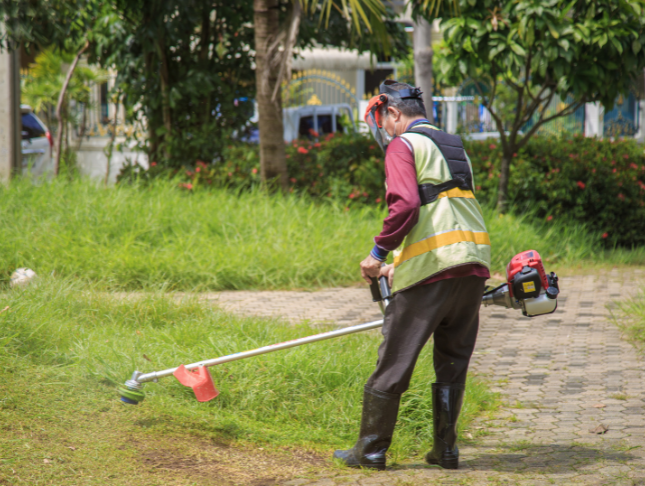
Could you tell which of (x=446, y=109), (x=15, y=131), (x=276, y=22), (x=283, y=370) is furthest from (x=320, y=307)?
(x=446, y=109)

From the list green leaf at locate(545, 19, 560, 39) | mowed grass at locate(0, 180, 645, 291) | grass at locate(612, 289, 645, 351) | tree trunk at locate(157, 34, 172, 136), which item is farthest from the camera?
tree trunk at locate(157, 34, 172, 136)

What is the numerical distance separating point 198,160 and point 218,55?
1.81 meters

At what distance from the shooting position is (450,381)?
3258mm

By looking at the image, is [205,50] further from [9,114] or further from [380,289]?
[380,289]

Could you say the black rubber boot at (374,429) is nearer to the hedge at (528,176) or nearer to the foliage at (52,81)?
the hedge at (528,176)

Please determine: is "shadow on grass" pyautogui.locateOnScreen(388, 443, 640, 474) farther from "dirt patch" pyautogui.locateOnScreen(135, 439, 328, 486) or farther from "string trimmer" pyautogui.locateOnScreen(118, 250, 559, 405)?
"string trimmer" pyautogui.locateOnScreen(118, 250, 559, 405)

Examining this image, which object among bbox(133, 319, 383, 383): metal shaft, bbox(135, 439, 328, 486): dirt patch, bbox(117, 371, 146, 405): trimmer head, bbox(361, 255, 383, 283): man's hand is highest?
bbox(361, 255, 383, 283): man's hand

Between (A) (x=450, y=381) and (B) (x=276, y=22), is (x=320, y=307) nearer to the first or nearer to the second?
(A) (x=450, y=381)

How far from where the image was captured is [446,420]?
10.6ft

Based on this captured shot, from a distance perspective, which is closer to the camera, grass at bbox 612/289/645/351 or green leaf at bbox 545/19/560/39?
grass at bbox 612/289/645/351

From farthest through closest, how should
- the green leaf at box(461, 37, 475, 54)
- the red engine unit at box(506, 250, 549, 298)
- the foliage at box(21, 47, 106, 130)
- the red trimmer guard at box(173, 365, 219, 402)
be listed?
the foliage at box(21, 47, 106, 130) → the green leaf at box(461, 37, 475, 54) → the red trimmer guard at box(173, 365, 219, 402) → the red engine unit at box(506, 250, 549, 298)

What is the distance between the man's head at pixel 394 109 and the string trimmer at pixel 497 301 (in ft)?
2.35

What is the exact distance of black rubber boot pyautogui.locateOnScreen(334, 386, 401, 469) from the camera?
3.12 metres

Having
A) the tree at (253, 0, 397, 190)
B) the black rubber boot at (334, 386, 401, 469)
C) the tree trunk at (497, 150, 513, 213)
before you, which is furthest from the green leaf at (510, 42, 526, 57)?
the black rubber boot at (334, 386, 401, 469)
